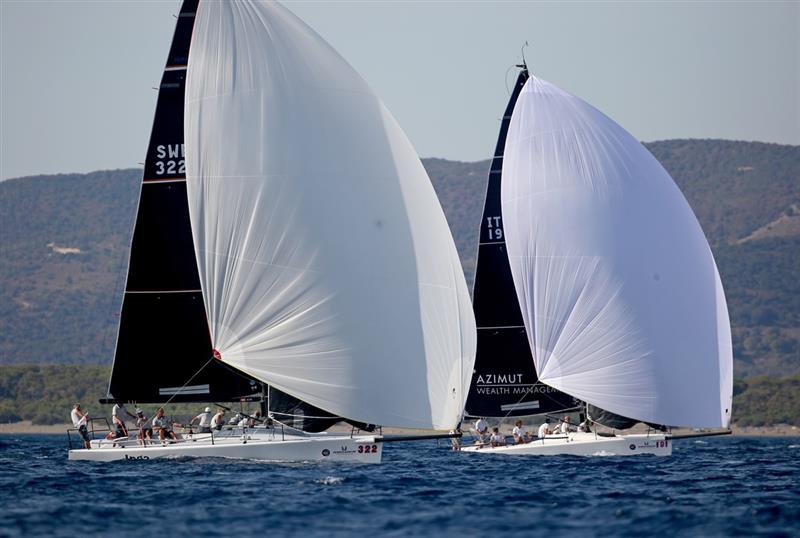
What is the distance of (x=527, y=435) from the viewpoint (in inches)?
1588

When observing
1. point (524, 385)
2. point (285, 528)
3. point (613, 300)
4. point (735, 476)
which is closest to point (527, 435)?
point (524, 385)

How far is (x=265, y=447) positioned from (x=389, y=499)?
6462 millimetres

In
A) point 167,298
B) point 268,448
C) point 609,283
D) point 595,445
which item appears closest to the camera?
point 268,448

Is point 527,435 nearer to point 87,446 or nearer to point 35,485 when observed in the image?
point 87,446

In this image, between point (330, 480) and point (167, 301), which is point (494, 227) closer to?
point (167, 301)

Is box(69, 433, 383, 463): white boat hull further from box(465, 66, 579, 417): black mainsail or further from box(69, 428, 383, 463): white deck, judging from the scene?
box(465, 66, 579, 417): black mainsail

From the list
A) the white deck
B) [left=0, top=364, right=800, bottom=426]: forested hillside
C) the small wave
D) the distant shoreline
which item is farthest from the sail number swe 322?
[left=0, top=364, right=800, bottom=426]: forested hillside

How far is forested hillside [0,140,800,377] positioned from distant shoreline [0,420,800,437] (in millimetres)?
26167

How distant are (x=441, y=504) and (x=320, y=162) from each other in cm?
970

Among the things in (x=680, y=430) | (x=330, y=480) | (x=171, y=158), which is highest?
(x=171, y=158)

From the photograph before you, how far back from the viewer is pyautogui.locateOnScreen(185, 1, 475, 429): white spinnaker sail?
31.5 metres

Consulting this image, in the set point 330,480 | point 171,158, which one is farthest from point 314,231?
point 330,480

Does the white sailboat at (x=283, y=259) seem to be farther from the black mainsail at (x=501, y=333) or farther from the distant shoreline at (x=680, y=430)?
the distant shoreline at (x=680, y=430)

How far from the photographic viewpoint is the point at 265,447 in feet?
105
